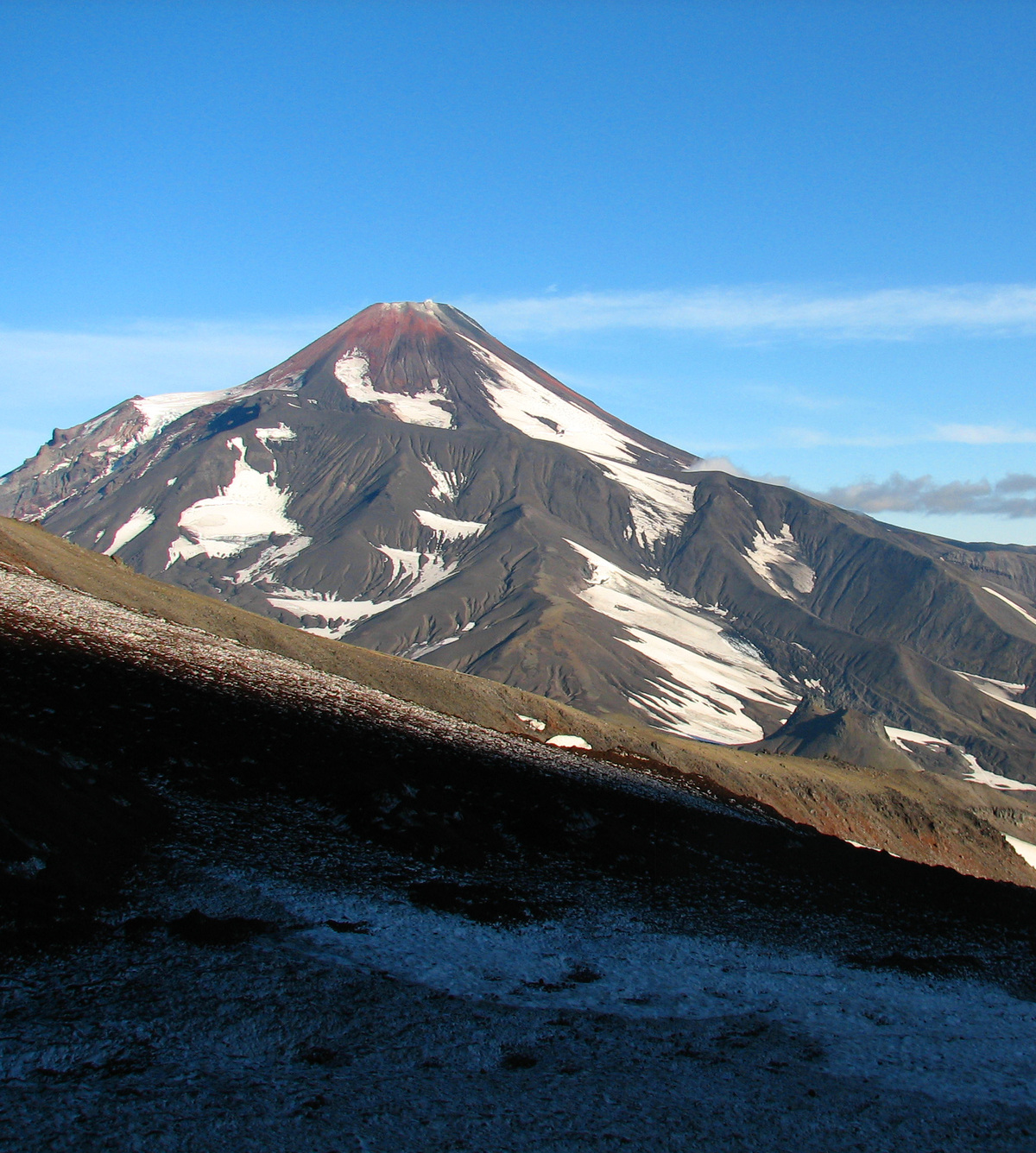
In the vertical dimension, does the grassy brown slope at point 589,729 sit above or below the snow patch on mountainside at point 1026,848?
above

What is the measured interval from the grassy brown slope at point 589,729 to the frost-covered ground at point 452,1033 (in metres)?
32.0

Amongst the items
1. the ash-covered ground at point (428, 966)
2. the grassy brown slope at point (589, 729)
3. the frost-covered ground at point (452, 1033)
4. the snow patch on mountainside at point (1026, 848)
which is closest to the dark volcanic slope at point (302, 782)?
the ash-covered ground at point (428, 966)

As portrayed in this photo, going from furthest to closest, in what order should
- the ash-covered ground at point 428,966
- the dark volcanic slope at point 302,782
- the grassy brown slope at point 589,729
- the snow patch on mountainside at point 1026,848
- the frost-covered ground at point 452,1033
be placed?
1. the snow patch on mountainside at point 1026,848
2. the grassy brown slope at point 589,729
3. the dark volcanic slope at point 302,782
4. the ash-covered ground at point 428,966
5. the frost-covered ground at point 452,1033

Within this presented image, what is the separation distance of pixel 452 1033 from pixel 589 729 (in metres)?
48.1

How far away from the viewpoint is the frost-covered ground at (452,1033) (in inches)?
441

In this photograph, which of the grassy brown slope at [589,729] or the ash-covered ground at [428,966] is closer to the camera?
the ash-covered ground at [428,966]

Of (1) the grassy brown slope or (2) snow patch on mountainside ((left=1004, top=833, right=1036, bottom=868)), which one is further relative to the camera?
(2) snow patch on mountainside ((left=1004, top=833, right=1036, bottom=868))

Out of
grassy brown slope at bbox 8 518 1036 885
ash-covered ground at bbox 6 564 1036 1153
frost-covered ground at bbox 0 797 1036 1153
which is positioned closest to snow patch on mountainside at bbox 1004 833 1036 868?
grassy brown slope at bbox 8 518 1036 885

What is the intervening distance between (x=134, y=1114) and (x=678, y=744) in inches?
2437

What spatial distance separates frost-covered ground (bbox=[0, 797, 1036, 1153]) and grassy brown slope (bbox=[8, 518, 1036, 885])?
105 ft

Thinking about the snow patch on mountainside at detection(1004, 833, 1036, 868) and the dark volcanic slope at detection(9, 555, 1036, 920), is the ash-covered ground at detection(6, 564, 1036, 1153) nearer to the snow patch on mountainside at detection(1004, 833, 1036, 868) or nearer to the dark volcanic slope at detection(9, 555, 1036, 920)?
the dark volcanic slope at detection(9, 555, 1036, 920)

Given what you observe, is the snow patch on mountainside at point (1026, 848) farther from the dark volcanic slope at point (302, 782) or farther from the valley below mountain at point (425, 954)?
the valley below mountain at point (425, 954)

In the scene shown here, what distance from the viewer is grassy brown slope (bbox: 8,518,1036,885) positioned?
56219mm

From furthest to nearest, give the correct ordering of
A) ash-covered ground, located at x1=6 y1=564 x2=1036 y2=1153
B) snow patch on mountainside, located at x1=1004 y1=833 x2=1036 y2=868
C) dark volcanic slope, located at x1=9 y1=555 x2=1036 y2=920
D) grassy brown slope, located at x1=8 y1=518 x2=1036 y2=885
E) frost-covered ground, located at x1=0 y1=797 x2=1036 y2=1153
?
snow patch on mountainside, located at x1=1004 y1=833 x2=1036 y2=868 → grassy brown slope, located at x1=8 y1=518 x2=1036 y2=885 → dark volcanic slope, located at x1=9 y1=555 x2=1036 y2=920 → ash-covered ground, located at x1=6 y1=564 x2=1036 y2=1153 → frost-covered ground, located at x1=0 y1=797 x2=1036 y2=1153
